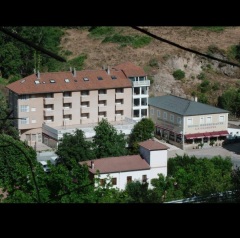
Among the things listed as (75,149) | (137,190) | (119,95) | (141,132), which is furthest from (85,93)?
(137,190)

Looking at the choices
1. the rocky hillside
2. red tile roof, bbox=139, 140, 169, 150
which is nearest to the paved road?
red tile roof, bbox=139, 140, 169, 150

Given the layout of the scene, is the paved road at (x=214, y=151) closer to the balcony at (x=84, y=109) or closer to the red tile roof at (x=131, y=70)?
the red tile roof at (x=131, y=70)

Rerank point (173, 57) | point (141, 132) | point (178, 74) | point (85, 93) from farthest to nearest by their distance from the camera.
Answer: point (173, 57) → point (178, 74) → point (85, 93) → point (141, 132)

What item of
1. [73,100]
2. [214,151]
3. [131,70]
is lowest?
[214,151]

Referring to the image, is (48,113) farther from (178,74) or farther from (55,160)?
(178,74)

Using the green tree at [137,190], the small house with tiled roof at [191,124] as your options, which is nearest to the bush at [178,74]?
the small house with tiled roof at [191,124]
